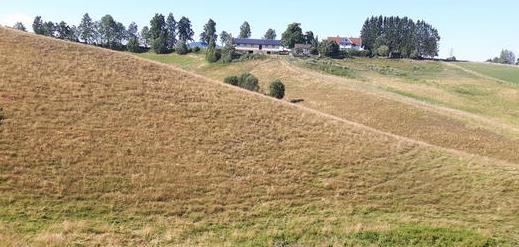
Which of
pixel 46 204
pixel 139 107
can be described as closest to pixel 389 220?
pixel 46 204

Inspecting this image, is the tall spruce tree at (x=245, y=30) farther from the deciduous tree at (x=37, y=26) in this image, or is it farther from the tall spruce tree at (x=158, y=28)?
the deciduous tree at (x=37, y=26)

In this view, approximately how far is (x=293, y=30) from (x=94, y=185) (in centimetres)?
14440

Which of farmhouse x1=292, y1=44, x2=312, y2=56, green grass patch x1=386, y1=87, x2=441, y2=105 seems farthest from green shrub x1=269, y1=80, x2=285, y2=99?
farmhouse x1=292, y1=44, x2=312, y2=56

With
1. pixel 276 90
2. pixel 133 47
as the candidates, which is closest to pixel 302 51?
pixel 133 47

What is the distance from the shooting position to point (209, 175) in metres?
26.0

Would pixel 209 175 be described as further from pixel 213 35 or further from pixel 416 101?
pixel 213 35

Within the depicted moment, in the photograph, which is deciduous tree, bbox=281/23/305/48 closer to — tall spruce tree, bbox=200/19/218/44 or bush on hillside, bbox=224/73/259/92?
tall spruce tree, bbox=200/19/218/44

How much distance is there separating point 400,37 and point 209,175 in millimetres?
163728

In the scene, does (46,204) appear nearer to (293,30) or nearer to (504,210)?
(504,210)

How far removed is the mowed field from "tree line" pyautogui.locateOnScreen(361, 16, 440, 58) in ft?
450

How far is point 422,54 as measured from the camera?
185375mm

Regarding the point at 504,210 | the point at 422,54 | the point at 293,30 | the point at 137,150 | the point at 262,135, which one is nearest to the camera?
the point at 504,210

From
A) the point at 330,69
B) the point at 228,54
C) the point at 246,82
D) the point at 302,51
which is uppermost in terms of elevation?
the point at 302,51

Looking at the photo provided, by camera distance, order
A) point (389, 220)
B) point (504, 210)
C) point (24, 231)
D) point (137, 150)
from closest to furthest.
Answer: point (24, 231) → point (389, 220) → point (504, 210) → point (137, 150)
